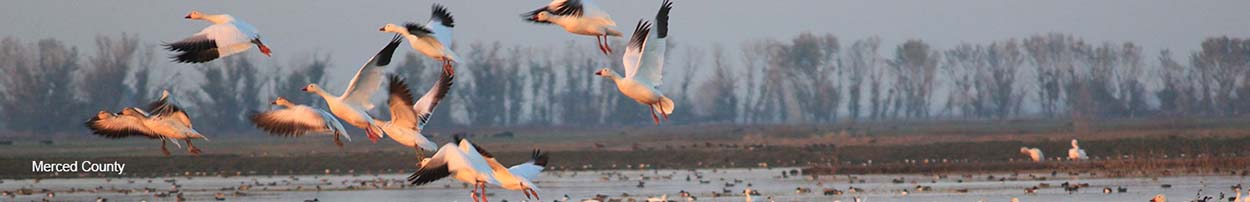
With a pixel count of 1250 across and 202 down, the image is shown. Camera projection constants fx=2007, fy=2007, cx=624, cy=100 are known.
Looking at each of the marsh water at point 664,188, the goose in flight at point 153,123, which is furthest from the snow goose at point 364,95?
the marsh water at point 664,188

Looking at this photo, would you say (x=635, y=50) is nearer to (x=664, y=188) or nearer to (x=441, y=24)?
(x=441, y=24)

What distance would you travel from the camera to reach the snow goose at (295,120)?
53.6 ft

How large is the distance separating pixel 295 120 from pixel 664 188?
13.4 m

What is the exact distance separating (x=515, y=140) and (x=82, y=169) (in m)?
24.7

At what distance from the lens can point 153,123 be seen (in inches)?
720

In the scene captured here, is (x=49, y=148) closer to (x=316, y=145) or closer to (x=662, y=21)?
(x=316, y=145)

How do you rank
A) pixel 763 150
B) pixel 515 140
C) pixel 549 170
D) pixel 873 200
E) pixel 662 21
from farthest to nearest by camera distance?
pixel 515 140
pixel 763 150
pixel 549 170
pixel 873 200
pixel 662 21

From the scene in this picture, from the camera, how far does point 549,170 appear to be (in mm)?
38750

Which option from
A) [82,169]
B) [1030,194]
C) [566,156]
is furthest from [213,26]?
[566,156]

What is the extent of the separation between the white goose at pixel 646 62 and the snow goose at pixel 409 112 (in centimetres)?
128

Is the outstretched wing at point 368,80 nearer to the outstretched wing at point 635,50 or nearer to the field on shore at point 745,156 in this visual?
the outstretched wing at point 635,50

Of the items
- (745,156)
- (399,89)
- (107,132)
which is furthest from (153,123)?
(745,156)

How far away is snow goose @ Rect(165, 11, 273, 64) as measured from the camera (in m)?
15.7

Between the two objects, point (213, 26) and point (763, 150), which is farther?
point (763, 150)
